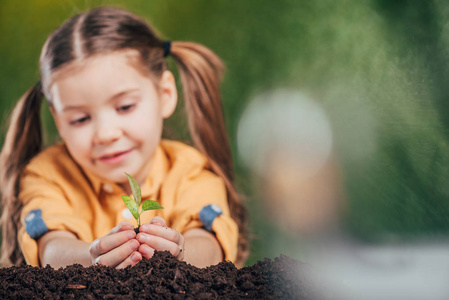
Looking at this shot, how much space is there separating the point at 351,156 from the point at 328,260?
11.0 inches

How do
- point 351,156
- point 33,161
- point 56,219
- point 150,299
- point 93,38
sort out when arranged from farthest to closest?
point 33,161, point 93,38, point 56,219, point 351,156, point 150,299

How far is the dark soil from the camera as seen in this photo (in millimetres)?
755

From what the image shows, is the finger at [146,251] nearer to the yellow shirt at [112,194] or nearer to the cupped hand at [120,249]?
the cupped hand at [120,249]

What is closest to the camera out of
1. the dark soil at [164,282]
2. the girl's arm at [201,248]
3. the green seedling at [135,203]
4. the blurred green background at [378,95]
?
the dark soil at [164,282]

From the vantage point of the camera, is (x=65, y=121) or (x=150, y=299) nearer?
(x=150, y=299)

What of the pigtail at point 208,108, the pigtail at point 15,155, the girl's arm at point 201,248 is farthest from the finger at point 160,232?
the pigtail at point 15,155

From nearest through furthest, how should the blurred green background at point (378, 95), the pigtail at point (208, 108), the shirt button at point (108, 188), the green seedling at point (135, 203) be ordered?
the green seedling at point (135, 203), the blurred green background at point (378, 95), the shirt button at point (108, 188), the pigtail at point (208, 108)

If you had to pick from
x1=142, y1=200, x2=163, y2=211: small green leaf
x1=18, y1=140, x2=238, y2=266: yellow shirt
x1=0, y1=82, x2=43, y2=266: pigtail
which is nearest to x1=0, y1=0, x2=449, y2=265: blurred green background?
x1=18, y1=140, x2=238, y2=266: yellow shirt

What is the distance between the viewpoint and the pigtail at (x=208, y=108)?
158 centimetres

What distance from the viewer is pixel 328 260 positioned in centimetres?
118

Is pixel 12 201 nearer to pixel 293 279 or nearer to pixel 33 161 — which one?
pixel 33 161

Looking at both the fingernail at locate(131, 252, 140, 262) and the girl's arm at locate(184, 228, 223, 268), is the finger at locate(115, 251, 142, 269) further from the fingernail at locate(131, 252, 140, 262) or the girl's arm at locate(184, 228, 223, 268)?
the girl's arm at locate(184, 228, 223, 268)

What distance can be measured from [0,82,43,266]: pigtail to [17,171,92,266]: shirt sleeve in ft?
0.22

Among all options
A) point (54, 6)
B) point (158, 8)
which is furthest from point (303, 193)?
point (54, 6)
